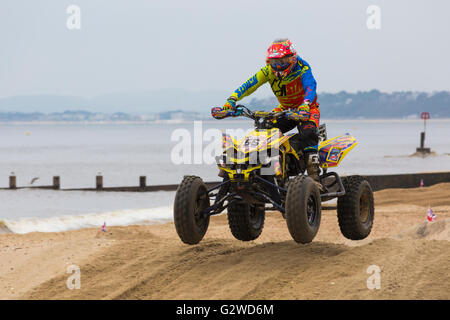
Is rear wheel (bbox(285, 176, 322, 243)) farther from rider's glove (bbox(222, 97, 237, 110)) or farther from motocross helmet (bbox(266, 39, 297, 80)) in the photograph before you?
motocross helmet (bbox(266, 39, 297, 80))

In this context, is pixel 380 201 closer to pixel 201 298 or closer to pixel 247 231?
pixel 247 231

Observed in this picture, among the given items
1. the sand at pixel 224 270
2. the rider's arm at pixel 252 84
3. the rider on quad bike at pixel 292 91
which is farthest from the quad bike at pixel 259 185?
the sand at pixel 224 270

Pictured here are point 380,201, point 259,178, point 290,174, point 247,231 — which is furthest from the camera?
point 380,201

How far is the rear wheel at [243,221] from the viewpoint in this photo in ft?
31.4

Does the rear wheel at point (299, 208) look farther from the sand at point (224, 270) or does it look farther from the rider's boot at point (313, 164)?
the rider's boot at point (313, 164)

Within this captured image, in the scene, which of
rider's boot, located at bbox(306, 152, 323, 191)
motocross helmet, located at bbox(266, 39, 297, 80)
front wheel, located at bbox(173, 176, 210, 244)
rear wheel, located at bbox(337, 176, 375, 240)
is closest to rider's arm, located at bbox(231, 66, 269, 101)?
motocross helmet, located at bbox(266, 39, 297, 80)

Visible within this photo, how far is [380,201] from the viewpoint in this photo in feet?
75.3

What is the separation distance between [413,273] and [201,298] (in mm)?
2557

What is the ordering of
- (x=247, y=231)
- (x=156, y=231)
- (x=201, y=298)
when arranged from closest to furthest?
(x=201, y=298) → (x=247, y=231) → (x=156, y=231)

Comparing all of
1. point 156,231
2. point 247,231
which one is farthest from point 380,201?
point 247,231

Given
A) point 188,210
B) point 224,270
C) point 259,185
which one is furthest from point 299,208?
point 188,210

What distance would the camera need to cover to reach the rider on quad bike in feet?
28.3

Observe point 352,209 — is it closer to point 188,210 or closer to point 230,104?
point 230,104

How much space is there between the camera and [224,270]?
8.23m
